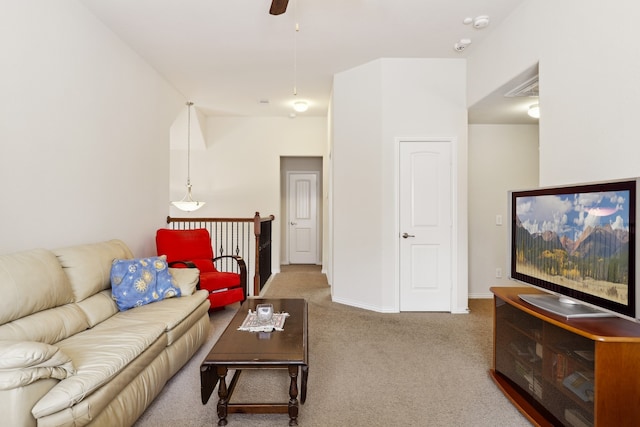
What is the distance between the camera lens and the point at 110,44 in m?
3.45

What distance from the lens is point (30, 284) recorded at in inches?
76.3

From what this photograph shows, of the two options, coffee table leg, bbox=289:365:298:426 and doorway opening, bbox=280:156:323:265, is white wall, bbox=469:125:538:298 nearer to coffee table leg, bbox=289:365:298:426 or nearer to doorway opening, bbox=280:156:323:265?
coffee table leg, bbox=289:365:298:426

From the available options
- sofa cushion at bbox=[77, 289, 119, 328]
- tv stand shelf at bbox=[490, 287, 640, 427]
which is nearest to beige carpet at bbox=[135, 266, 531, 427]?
tv stand shelf at bbox=[490, 287, 640, 427]

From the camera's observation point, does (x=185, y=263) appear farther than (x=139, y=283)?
Yes

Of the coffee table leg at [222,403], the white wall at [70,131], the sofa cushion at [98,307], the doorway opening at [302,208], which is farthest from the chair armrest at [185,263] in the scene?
the doorway opening at [302,208]

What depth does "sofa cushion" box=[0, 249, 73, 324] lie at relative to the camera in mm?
1796

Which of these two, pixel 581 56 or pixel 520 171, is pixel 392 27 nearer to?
pixel 581 56

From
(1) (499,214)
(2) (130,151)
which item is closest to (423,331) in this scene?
(1) (499,214)

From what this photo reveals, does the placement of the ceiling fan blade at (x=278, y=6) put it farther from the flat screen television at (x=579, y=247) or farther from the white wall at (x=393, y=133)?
the white wall at (x=393, y=133)

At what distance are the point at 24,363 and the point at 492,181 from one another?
486cm

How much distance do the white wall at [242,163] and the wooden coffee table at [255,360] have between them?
463 cm

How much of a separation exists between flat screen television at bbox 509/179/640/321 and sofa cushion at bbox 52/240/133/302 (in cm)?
293

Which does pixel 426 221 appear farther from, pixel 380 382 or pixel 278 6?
pixel 278 6

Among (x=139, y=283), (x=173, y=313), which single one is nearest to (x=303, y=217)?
(x=139, y=283)
